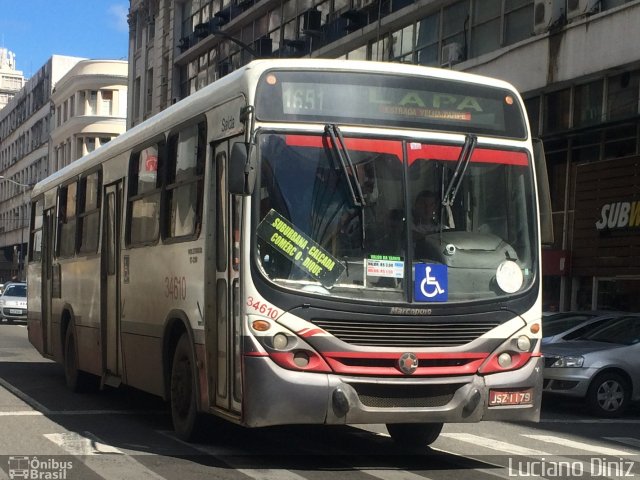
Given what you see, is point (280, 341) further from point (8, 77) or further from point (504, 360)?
point (8, 77)

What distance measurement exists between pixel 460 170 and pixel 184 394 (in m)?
3.29

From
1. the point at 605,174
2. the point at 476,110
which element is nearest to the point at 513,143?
the point at 476,110

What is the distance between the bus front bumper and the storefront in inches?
602

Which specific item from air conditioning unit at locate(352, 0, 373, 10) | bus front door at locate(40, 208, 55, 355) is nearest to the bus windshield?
bus front door at locate(40, 208, 55, 355)

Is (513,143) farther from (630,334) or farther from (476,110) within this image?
(630,334)

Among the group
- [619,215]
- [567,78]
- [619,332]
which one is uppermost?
[567,78]

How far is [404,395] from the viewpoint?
816cm

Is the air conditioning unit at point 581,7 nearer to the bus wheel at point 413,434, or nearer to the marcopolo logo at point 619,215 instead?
the marcopolo logo at point 619,215

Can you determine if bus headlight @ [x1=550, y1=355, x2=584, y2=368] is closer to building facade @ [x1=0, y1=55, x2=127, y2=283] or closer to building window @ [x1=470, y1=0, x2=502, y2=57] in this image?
building window @ [x1=470, y1=0, x2=502, y2=57]

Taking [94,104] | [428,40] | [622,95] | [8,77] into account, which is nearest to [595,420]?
[622,95]

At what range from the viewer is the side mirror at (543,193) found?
9.01m

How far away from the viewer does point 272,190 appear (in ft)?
26.9

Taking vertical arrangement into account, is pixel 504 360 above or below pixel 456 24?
below

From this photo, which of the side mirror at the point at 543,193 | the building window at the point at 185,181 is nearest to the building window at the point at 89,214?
the building window at the point at 185,181
